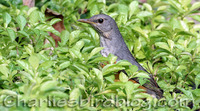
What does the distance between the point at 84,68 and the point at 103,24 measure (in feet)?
6.32

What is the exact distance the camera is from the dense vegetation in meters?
2.42

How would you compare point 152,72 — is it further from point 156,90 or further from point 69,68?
point 69,68

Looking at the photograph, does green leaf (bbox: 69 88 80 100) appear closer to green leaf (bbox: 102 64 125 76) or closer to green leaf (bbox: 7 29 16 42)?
green leaf (bbox: 102 64 125 76)

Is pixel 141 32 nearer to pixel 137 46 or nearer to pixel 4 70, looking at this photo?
pixel 137 46

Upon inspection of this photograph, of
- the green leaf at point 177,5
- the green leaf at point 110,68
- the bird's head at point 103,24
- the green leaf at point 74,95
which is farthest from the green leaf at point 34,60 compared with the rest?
the green leaf at point 177,5

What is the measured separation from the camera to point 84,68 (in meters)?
2.98

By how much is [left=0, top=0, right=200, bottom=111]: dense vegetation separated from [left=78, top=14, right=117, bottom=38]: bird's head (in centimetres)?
14

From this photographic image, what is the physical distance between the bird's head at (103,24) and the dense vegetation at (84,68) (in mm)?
135

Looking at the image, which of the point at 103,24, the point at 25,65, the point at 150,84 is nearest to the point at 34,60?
the point at 25,65

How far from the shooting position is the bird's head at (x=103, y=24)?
4.76 m

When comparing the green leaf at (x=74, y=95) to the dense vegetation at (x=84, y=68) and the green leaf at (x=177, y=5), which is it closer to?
the dense vegetation at (x=84, y=68)

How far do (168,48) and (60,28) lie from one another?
2.26 meters

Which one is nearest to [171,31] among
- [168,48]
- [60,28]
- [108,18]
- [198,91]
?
[168,48]

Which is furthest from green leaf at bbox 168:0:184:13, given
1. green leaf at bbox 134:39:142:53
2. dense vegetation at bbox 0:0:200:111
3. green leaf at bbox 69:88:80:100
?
green leaf at bbox 69:88:80:100
